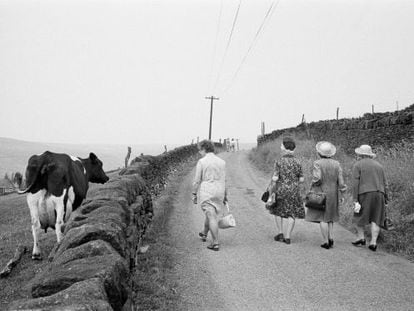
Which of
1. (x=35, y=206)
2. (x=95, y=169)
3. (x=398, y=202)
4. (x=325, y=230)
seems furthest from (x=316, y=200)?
(x=95, y=169)

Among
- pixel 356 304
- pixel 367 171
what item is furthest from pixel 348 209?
pixel 356 304

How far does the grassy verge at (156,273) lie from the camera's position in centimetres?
463

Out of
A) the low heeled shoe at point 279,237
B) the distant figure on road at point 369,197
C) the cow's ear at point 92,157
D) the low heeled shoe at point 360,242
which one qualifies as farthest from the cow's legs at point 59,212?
the low heeled shoe at point 360,242

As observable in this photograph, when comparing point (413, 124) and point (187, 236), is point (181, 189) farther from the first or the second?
point (413, 124)

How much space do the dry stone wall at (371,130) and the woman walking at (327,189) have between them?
752 cm

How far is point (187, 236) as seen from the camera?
779 cm

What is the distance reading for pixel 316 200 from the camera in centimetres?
701

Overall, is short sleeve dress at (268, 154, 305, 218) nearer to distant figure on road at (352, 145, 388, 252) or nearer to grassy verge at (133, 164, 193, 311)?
distant figure on road at (352, 145, 388, 252)

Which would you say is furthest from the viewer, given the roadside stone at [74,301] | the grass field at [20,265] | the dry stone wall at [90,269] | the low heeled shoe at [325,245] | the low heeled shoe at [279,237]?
the low heeled shoe at [279,237]

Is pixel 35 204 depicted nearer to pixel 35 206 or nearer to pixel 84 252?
pixel 35 206

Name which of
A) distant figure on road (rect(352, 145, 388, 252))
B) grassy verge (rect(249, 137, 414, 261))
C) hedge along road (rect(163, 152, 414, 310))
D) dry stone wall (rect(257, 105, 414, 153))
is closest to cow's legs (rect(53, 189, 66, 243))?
hedge along road (rect(163, 152, 414, 310))

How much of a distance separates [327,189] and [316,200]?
0.29m

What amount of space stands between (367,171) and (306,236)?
175 cm

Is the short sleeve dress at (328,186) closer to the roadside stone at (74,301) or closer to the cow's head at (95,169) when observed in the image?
the cow's head at (95,169)
